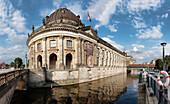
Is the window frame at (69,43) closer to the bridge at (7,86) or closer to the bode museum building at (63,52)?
the bode museum building at (63,52)

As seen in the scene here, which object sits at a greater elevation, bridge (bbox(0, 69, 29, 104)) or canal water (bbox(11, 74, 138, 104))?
bridge (bbox(0, 69, 29, 104))

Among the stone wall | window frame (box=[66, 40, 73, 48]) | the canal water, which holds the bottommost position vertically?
the canal water

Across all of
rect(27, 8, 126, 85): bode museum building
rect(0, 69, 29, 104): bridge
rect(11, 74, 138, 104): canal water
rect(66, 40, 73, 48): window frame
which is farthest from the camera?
rect(66, 40, 73, 48): window frame

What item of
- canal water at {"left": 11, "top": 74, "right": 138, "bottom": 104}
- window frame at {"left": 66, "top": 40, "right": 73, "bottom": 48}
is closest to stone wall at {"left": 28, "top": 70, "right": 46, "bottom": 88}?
canal water at {"left": 11, "top": 74, "right": 138, "bottom": 104}

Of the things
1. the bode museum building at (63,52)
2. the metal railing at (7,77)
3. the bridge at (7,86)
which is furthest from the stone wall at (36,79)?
the bridge at (7,86)

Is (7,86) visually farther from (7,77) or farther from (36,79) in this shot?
(36,79)

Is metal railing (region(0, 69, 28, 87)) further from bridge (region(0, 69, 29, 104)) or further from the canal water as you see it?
the canal water

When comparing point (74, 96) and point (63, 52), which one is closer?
point (74, 96)

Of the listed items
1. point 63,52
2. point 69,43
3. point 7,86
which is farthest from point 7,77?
point 69,43

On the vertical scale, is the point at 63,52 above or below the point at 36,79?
above

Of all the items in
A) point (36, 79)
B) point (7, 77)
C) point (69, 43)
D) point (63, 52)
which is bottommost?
point (36, 79)

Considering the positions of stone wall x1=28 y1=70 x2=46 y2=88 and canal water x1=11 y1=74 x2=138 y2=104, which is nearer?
canal water x1=11 y1=74 x2=138 y2=104

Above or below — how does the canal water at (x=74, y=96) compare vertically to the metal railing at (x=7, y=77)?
below

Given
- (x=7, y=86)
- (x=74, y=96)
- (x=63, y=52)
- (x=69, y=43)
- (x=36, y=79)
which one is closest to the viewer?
(x=7, y=86)
